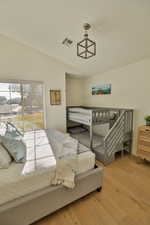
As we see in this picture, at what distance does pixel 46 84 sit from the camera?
11.3ft

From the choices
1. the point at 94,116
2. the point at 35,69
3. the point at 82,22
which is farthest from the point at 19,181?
the point at 35,69

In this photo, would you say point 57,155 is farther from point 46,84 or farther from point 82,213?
point 46,84

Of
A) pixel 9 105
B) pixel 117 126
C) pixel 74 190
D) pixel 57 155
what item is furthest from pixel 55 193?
pixel 9 105

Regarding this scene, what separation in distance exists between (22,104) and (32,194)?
7.95ft

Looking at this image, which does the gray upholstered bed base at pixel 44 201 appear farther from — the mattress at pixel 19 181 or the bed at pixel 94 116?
the bed at pixel 94 116

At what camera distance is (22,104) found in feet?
10.4

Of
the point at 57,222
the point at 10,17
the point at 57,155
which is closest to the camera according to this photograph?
the point at 57,222

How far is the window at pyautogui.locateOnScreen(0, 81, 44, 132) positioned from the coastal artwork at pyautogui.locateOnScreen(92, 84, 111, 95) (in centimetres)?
187

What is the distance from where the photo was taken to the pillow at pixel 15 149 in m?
1.45

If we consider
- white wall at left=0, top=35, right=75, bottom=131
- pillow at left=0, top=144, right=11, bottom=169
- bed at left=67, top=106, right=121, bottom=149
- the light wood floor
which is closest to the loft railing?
bed at left=67, top=106, right=121, bottom=149

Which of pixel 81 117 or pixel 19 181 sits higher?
pixel 81 117

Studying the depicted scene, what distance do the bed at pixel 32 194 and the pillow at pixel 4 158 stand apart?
5cm

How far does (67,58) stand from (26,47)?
1.14 metres

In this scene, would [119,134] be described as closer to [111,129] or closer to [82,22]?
[111,129]
